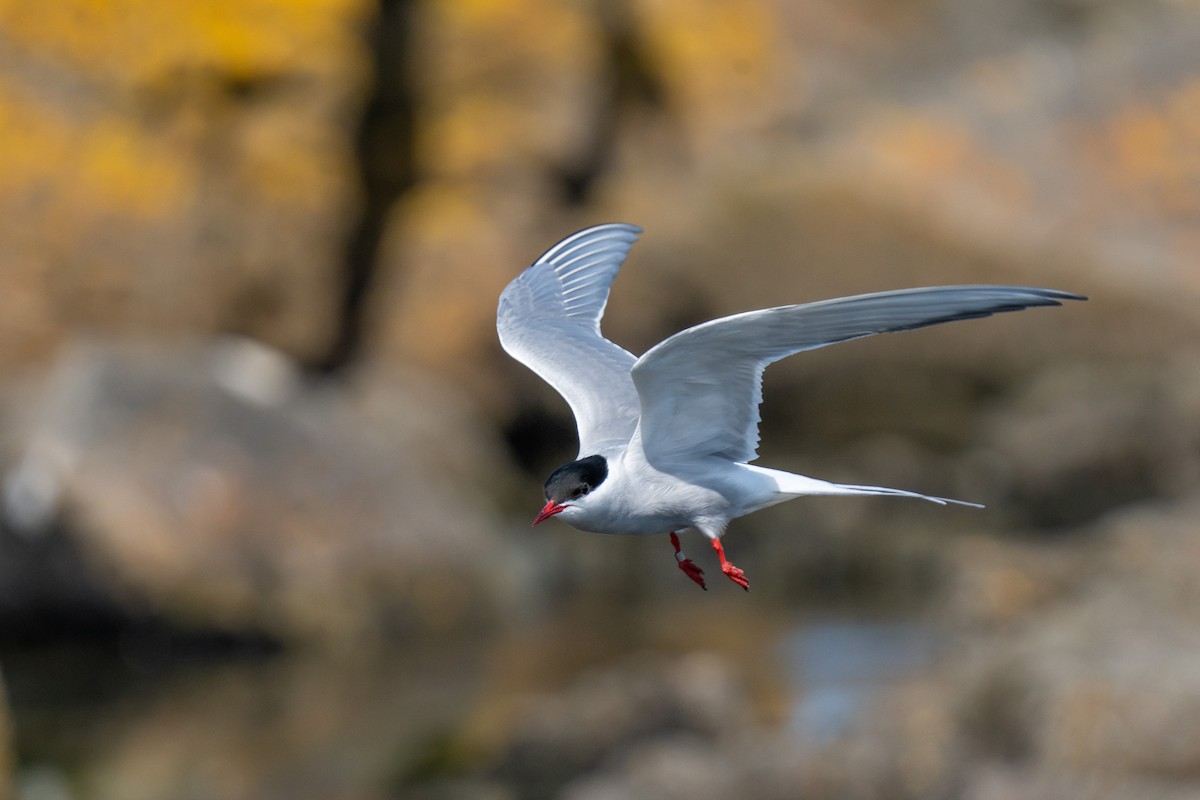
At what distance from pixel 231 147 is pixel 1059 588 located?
6905 mm

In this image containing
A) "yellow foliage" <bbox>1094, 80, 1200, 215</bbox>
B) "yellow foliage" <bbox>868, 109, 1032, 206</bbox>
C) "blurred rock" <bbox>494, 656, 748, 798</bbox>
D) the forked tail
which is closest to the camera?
the forked tail

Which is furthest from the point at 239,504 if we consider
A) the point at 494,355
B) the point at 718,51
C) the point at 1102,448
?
the point at 1102,448

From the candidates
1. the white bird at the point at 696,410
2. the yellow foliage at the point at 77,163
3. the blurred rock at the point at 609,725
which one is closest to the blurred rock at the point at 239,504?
the yellow foliage at the point at 77,163

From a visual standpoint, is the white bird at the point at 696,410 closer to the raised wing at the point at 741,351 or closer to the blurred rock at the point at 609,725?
the raised wing at the point at 741,351

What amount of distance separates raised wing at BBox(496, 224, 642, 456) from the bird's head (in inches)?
15.0

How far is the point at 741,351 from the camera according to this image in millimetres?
3652

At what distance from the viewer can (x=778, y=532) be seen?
1244cm

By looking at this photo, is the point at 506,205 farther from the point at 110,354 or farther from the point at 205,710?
the point at 205,710

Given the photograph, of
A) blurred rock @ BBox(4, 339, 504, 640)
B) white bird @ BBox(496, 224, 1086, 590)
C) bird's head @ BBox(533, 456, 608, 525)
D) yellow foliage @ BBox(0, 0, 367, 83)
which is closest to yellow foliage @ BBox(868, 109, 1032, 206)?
blurred rock @ BBox(4, 339, 504, 640)

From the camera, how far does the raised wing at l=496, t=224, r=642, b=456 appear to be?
4332 mm

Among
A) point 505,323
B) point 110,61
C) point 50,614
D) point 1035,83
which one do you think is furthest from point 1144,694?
point 110,61

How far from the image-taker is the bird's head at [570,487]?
12.0 feet

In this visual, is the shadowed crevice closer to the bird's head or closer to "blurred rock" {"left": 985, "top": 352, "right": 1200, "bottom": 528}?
"blurred rock" {"left": 985, "top": 352, "right": 1200, "bottom": 528}

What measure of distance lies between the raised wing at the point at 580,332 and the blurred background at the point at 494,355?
13.6ft
